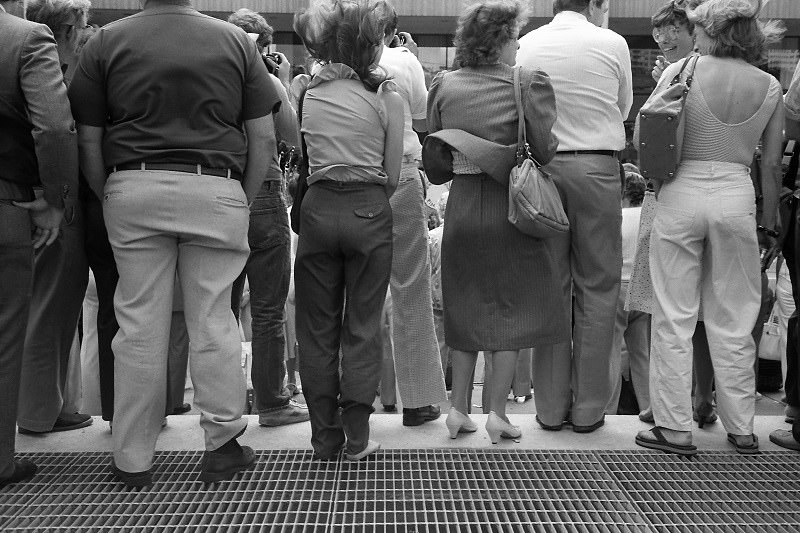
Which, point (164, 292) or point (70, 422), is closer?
point (164, 292)

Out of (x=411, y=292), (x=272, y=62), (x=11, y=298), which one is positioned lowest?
(x=411, y=292)

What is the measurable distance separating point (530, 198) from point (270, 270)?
1320 mm

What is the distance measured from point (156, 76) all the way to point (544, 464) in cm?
227

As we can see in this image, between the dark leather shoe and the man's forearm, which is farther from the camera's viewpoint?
the dark leather shoe

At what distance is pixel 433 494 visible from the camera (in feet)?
10.9

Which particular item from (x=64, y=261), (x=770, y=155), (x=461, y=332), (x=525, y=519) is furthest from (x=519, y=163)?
(x=64, y=261)

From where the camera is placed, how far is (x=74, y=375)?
170 inches

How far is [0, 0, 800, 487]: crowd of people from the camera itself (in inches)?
131

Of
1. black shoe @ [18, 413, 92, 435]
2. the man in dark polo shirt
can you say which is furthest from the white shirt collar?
black shoe @ [18, 413, 92, 435]

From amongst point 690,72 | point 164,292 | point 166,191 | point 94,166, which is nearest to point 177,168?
point 166,191

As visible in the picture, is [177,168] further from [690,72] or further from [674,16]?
[674,16]

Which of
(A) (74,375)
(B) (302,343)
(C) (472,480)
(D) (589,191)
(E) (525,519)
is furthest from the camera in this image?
(A) (74,375)

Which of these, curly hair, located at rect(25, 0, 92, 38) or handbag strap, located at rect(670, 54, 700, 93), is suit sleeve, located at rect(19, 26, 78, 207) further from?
handbag strap, located at rect(670, 54, 700, 93)

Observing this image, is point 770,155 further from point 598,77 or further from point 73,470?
point 73,470
